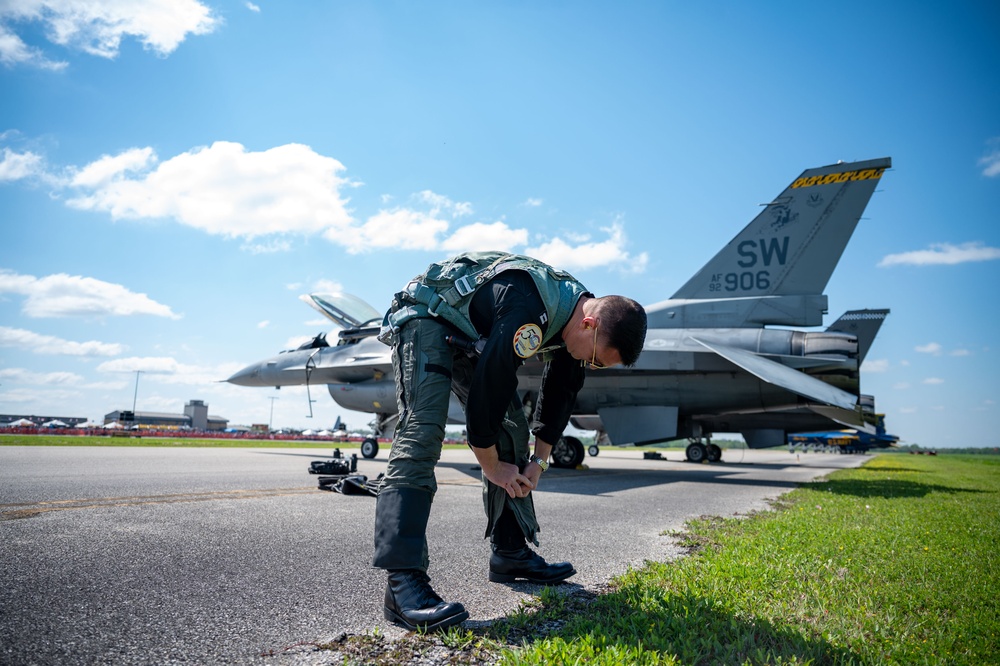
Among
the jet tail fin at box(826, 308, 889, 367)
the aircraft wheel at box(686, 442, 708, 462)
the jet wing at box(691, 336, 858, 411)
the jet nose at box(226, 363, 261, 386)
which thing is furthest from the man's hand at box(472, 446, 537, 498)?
the aircraft wheel at box(686, 442, 708, 462)

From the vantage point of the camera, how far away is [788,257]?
11.5 metres

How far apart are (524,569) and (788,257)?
10.8 metres

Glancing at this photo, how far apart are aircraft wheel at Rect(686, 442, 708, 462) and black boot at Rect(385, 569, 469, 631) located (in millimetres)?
22715

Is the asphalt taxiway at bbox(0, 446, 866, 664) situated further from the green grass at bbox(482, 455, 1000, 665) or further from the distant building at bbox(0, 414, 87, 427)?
the distant building at bbox(0, 414, 87, 427)

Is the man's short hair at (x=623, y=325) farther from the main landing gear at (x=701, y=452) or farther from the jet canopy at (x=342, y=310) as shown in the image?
the main landing gear at (x=701, y=452)

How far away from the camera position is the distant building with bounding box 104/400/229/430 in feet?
265

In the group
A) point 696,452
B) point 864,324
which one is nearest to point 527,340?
point 864,324

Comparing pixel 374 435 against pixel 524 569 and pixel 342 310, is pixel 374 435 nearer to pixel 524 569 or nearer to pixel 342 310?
pixel 342 310

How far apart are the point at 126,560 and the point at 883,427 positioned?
56.1m

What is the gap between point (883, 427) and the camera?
4712 cm

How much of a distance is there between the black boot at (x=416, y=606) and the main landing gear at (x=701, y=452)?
22.2 meters

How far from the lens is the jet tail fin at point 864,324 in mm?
14656

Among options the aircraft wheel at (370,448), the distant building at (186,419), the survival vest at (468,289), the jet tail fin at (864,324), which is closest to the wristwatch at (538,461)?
the survival vest at (468,289)

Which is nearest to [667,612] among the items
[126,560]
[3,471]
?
[126,560]
